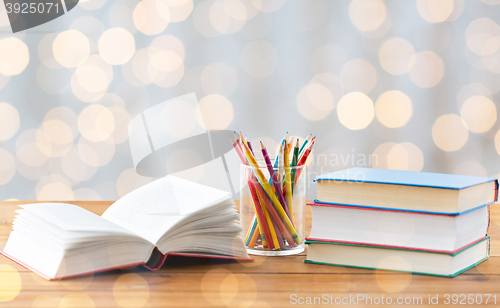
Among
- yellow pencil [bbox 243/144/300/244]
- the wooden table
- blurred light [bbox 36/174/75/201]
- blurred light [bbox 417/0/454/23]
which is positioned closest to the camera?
the wooden table

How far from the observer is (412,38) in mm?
1354

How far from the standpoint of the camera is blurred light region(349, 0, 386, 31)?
1349 millimetres

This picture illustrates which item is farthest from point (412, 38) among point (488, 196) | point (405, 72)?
point (488, 196)

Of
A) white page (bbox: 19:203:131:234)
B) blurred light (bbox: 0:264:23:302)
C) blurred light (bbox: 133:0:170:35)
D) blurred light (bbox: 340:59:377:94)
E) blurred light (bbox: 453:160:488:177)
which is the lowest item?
blurred light (bbox: 453:160:488:177)

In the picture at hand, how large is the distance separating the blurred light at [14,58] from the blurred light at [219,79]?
1.99ft

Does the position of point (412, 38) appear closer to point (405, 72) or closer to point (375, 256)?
point (405, 72)

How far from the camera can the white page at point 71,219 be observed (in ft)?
1.58

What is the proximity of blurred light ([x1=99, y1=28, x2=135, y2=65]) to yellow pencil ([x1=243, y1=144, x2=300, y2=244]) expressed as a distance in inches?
37.5

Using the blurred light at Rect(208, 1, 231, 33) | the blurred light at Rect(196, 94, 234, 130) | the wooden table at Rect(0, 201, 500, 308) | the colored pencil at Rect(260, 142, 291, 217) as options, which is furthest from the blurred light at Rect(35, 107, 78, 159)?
the colored pencil at Rect(260, 142, 291, 217)

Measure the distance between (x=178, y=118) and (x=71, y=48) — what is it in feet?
1.41

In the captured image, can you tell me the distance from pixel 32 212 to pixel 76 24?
103cm

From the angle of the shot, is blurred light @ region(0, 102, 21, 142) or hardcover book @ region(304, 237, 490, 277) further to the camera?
blurred light @ region(0, 102, 21, 142)

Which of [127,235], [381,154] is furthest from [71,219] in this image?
[381,154]

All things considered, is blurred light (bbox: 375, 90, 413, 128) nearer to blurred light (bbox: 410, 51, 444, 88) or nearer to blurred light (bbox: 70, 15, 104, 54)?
blurred light (bbox: 410, 51, 444, 88)
